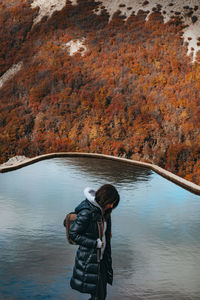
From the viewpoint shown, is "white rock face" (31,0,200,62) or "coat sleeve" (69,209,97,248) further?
"white rock face" (31,0,200,62)

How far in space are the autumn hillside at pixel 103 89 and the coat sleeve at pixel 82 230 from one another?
60.0 ft

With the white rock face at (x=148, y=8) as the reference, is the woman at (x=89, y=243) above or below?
above

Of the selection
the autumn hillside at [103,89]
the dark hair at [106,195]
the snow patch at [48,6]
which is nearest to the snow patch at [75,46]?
the autumn hillside at [103,89]

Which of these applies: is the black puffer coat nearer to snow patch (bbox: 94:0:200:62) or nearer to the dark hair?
the dark hair

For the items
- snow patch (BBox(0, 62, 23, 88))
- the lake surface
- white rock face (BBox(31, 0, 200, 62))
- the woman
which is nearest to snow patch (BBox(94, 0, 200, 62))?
white rock face (BBox(31, 0, 200, 62))

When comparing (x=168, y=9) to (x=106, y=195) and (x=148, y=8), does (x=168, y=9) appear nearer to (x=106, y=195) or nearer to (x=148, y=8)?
(x=148, y=8)

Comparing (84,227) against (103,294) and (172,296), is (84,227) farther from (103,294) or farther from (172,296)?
(172,296)

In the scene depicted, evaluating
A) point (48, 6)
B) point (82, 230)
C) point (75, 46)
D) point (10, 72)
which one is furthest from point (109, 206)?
point (48, 6)

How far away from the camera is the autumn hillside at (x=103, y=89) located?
960 inches

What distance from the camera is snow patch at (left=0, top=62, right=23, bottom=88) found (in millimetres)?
34466

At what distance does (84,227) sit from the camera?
10.2 feet

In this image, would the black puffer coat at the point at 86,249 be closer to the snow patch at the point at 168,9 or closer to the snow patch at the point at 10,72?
the snow patch at the point at 168,9

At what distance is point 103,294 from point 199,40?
30344 millimetres

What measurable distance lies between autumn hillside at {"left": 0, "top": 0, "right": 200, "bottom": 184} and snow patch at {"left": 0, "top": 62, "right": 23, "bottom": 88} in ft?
1.22
